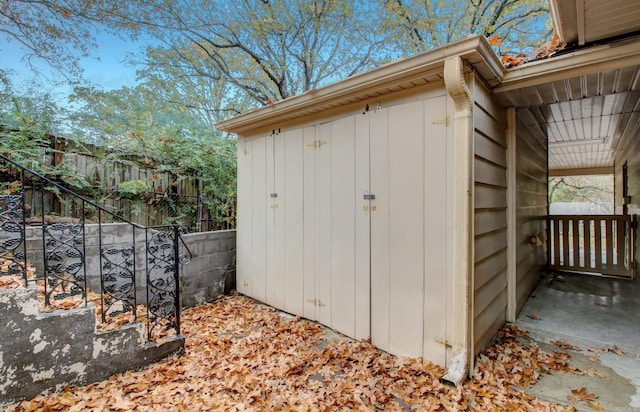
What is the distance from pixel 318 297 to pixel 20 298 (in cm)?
241

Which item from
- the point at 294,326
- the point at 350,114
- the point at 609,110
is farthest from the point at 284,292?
the point at 609,110

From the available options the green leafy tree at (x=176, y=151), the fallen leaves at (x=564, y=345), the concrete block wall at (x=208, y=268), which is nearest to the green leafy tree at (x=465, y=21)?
the green leafy tree at (x=176, y=151)

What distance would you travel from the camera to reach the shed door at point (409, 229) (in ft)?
7.82

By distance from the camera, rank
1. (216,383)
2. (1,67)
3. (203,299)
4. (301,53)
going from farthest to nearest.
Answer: (301,53) → (1,67) → (203,299) → (216,383)

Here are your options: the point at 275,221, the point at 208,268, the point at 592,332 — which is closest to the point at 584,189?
the point at 592,332

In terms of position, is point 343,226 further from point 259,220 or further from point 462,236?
point 259,220

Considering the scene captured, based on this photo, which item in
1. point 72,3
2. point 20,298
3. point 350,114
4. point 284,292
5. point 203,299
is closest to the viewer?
point 20,298

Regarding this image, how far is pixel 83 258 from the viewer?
2244 millimetres

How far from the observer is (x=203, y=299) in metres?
4.09

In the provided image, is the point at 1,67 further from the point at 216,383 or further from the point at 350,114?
the point at 216,383

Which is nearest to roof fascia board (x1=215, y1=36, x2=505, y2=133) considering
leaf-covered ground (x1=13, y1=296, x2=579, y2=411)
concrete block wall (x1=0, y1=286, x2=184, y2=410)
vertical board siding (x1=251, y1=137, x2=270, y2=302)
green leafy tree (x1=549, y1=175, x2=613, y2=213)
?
vertical board siding (x1=251, y1=137, x2=270, y2=302)

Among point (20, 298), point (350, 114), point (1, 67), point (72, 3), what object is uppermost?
point (72, 3)

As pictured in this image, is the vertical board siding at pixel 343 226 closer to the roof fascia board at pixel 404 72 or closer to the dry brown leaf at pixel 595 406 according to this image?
the roof fascia board at pixel 404 72

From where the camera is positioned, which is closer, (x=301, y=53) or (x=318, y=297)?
(x=318, y=297)
